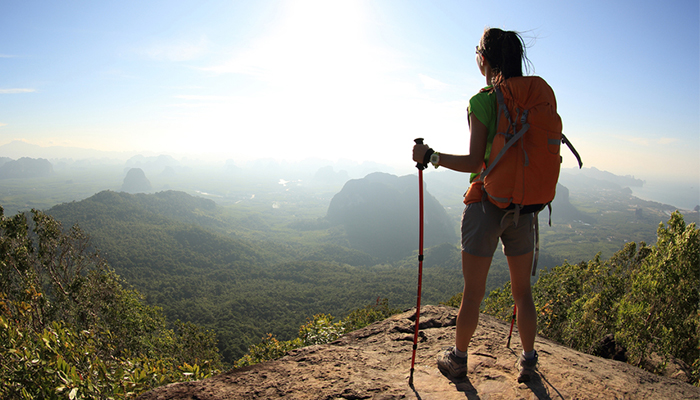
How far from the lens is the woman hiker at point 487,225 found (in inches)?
88.9

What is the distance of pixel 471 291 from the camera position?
252cm

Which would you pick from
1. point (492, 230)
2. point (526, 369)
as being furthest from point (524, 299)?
point (492, 230)

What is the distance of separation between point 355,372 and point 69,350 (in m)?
3.32

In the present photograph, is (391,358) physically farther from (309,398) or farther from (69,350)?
(69,350)

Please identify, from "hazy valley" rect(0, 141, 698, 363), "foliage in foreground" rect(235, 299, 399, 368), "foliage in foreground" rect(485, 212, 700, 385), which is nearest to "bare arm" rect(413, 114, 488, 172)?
"foliage in foreground" rect(235, 299, 399, 368)

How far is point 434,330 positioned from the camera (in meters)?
4.21

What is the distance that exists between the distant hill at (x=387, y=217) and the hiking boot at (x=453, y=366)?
130 metres

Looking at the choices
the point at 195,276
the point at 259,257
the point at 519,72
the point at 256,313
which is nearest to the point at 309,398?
the point at 519,72

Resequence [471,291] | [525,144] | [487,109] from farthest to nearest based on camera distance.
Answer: [471,291] < [487,109] < [525,144]

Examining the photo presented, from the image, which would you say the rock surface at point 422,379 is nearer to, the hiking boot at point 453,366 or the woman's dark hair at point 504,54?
the hiking boot at point 453,366

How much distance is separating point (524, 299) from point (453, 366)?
0.91 meters

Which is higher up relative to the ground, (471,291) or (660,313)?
(471,291)

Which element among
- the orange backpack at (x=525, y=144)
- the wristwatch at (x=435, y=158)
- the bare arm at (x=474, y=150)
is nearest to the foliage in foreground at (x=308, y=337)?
the wristwatch at (x=435, y=158)

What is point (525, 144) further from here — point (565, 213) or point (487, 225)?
point (565, 213)
